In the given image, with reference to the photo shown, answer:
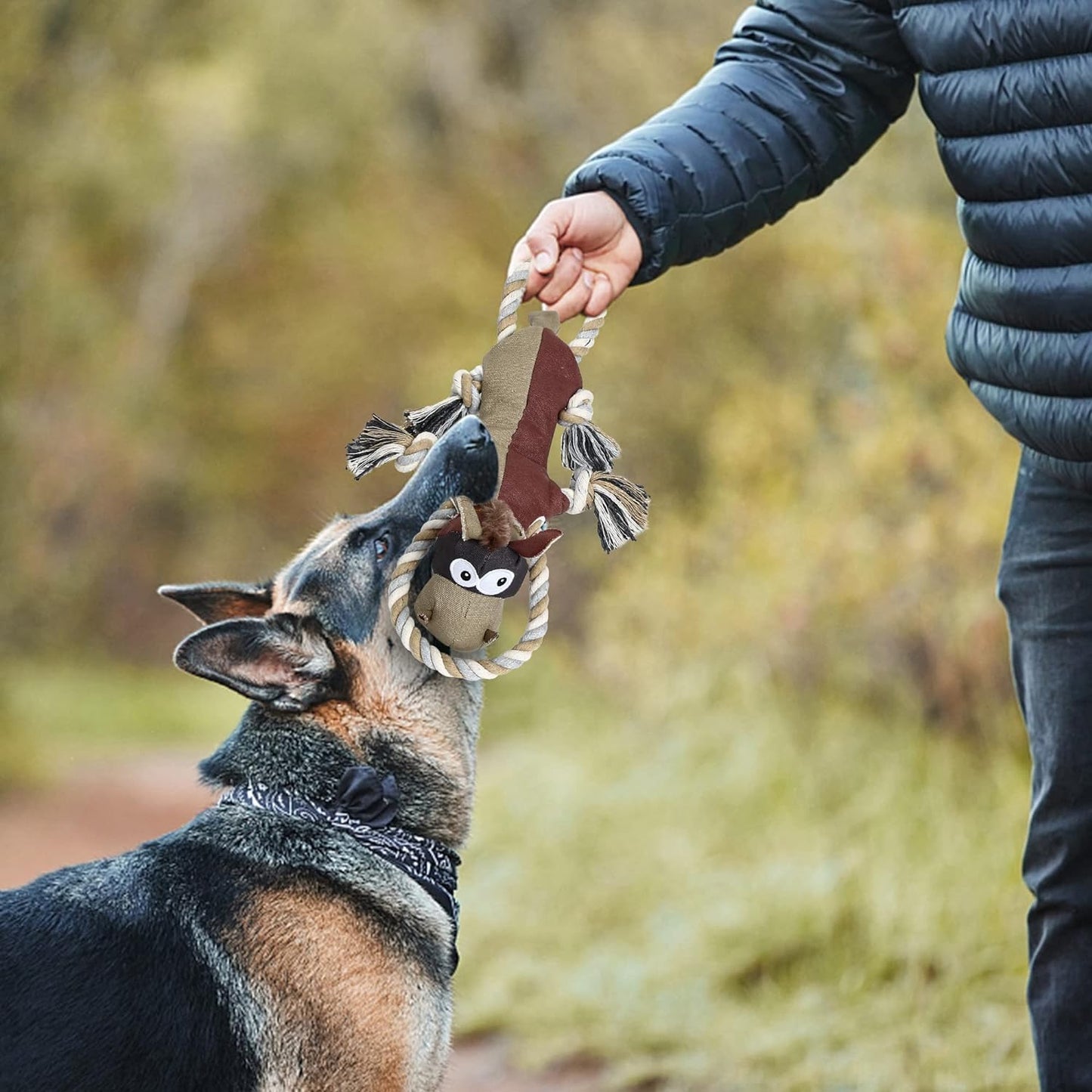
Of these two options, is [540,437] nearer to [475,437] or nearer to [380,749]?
[475,437]

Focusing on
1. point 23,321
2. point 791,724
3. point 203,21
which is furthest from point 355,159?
point 791,724

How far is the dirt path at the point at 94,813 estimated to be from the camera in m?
9.23

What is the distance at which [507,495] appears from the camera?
2.82m

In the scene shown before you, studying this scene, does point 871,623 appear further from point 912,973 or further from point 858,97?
point 858,97

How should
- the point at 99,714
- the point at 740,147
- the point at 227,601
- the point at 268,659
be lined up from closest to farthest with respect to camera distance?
the point at 268,659 → the point at 740,147 → the point at 227,601 → the point at 99,714

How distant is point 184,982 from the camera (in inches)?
102

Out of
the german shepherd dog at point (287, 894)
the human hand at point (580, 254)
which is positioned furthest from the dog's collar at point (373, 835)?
the human hand at point (580, 254)

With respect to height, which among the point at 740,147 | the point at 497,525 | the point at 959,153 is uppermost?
the point at 740,147

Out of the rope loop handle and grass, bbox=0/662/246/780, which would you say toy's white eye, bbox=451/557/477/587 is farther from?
grass, bbox=0/662/246/780

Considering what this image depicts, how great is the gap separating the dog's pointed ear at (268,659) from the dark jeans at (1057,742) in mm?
1453

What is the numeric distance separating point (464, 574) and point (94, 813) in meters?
8.92

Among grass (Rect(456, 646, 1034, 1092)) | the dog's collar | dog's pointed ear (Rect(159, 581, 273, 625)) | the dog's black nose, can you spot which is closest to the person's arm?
the dog's black nose

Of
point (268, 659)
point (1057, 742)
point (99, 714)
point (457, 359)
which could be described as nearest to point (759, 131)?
point (1057, 742)

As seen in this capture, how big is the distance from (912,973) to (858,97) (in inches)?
130
